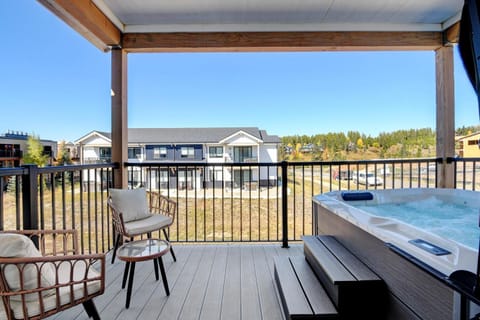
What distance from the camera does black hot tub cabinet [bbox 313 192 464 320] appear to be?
1.00 m

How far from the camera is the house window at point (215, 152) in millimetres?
11570

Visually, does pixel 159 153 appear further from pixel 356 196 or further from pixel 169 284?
pixel 356 196

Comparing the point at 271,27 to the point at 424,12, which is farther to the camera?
the point at 271,27

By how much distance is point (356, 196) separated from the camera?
2.54 m

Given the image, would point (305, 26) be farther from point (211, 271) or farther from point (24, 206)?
point (24, 206)

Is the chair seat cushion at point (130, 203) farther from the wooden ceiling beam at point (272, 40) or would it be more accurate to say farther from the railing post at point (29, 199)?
the wooden ceiling beam at point (272, 40)

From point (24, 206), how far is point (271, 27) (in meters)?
3.00

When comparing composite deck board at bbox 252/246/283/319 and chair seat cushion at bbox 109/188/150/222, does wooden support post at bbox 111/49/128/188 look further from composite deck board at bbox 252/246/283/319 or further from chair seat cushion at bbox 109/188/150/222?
composite deck board at bbox 252/246/283/319

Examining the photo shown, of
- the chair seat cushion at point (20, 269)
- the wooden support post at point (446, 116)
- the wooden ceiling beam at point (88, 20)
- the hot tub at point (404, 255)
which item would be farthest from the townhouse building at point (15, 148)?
the wooden support post at point (446, 116)

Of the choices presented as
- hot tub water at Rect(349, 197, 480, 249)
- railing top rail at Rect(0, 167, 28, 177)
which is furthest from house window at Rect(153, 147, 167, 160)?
hot tub water at Rect(349, 197, 480, 249)

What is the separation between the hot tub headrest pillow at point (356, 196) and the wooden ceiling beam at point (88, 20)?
10.1 feet

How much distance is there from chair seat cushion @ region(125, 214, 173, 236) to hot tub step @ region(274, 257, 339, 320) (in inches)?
46.4

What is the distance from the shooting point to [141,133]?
46.5 feet

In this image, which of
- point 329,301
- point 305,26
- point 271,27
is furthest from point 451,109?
point 329,301
